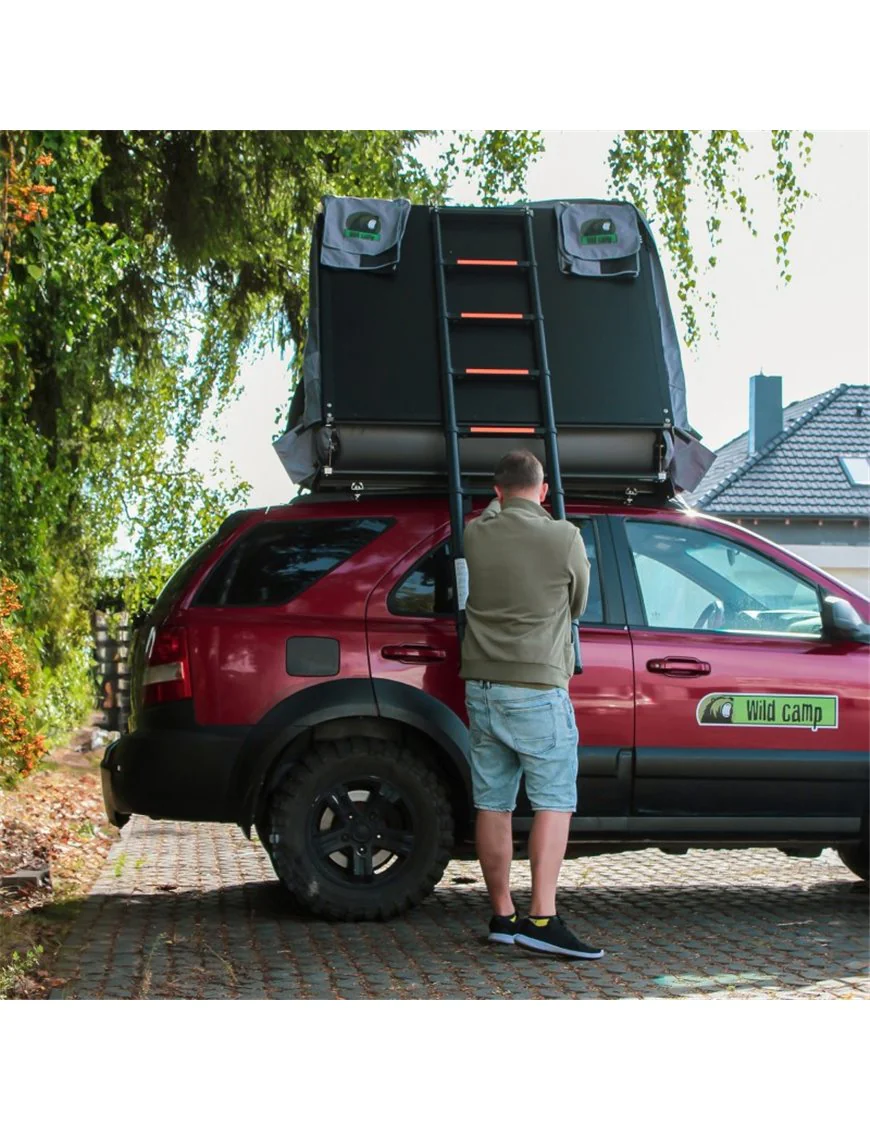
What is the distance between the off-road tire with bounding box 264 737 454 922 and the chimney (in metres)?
21.9

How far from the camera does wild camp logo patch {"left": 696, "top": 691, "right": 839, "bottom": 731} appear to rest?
639cm

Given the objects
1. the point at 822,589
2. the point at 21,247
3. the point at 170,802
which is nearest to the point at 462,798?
the point at 170,802

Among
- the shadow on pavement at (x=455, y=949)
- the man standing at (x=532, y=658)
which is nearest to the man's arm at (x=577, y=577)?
the man standing at (x=532, y=658)

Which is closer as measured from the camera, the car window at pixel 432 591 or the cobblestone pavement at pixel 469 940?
the cobblestone pavement at pixel 469 940

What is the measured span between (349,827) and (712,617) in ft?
6.02

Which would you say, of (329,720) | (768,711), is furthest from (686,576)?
(329,720)

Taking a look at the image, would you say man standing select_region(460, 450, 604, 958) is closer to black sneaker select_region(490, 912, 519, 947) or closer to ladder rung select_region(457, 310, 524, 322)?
black sneaker select_region(490, 912, 519, 947)

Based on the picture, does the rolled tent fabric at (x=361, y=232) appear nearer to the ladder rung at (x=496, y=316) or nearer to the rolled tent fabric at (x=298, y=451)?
the ladder rung at (x=496, y=316)

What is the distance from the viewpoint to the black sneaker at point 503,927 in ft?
19.1

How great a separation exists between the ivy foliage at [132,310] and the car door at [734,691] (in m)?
3.96

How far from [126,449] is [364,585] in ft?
28.1

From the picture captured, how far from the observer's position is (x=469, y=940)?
605 centimetres

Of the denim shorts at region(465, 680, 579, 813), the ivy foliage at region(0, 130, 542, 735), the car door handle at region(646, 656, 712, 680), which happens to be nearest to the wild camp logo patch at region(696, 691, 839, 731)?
the car door handle at region(646, 656, 712, 680)

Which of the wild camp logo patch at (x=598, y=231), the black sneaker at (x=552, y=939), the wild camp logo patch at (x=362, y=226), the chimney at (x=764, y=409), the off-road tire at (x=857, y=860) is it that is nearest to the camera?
the black sneaker at (x=552, y=939)
